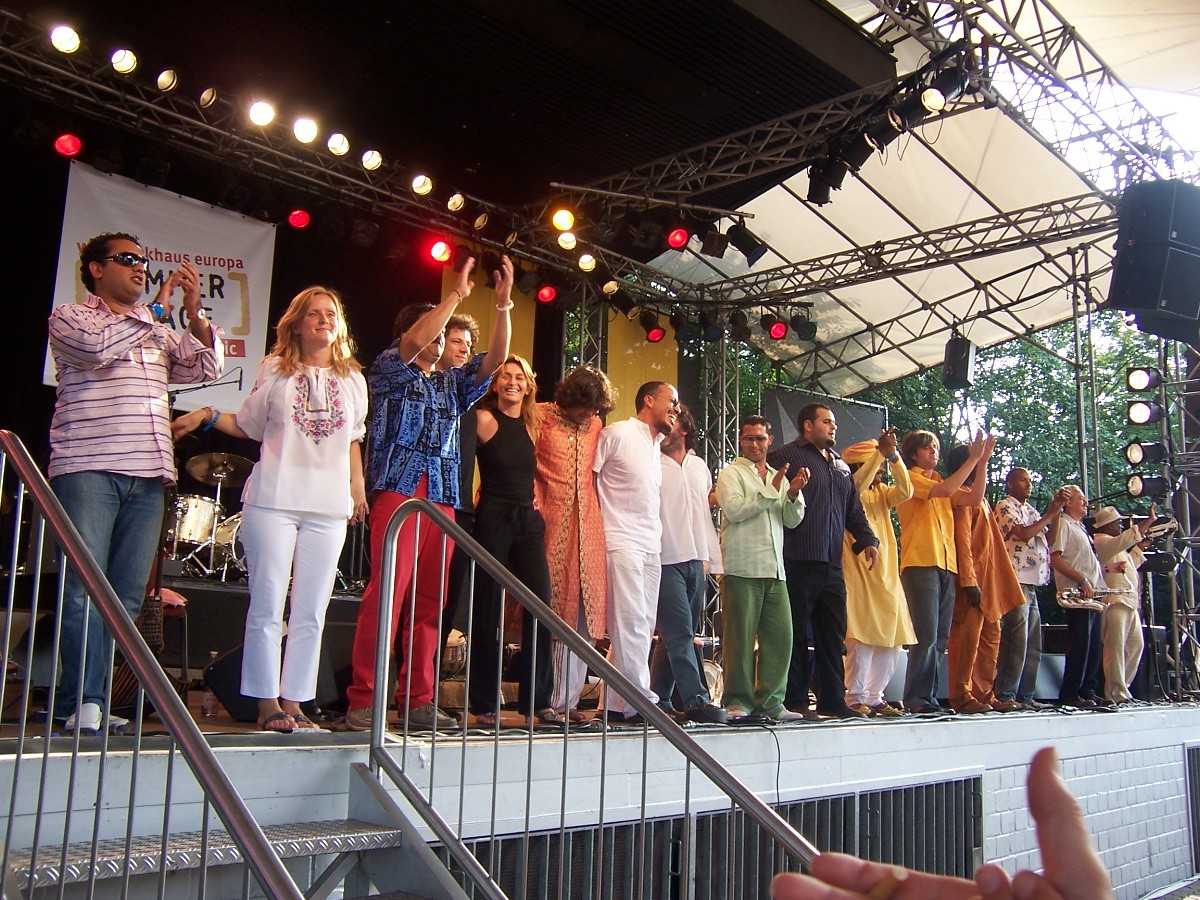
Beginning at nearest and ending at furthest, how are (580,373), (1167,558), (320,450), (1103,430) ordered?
(320,450), (580,373), (1167,558), (1103,430)

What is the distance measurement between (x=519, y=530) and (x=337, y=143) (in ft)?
17.3

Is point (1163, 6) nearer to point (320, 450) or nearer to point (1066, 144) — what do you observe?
point (1066, 144)

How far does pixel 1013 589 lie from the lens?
7.68 meters

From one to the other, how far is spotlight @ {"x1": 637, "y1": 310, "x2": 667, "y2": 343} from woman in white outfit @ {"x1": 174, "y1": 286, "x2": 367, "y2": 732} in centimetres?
825

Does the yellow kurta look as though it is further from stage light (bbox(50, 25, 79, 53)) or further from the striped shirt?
stage light (bbox(50, 25, 79, 53))

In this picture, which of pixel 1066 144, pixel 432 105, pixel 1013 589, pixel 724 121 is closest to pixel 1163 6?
pixel 1066 144

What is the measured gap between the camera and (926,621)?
7008 millimetres

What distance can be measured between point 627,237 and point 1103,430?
15575 millimetres

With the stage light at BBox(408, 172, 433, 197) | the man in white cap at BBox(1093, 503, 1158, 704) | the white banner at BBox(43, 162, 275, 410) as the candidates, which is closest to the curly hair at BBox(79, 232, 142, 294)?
the white banner at BBox(43, 162, 275, 410)

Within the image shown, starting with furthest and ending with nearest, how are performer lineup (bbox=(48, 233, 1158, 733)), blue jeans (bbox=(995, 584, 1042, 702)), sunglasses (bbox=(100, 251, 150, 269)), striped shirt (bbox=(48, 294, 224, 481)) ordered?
blue jeans (bbox=(995, 584, 1042, 702))
sunglasses (bbox=(100, 251, 150, 269))
performer lineup (bbox=(48, 233, 1158, 733))
striped shirt (bbox=(48, 294, 224, 481))

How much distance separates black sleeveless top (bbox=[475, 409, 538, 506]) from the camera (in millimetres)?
4871

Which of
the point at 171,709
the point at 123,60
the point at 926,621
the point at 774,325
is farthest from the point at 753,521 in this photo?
the point at 774,325

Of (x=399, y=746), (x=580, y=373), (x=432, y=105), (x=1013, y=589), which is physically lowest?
(x=399, y=746)

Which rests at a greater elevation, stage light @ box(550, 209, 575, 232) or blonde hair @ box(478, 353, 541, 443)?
stage light @ box(550, 209, 575, 232)
